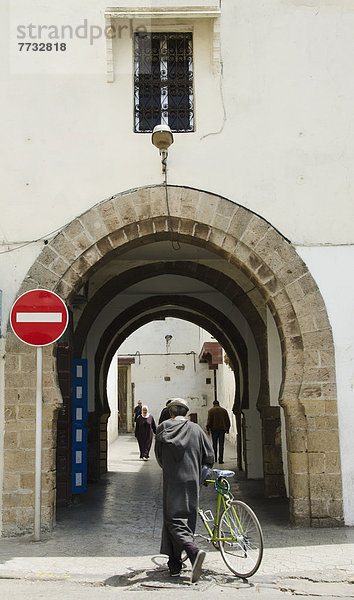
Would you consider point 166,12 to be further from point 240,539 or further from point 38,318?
point 240,539

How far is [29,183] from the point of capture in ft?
22.9

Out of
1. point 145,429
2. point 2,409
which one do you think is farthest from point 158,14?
point 145,429

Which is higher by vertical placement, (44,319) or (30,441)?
(44,319)

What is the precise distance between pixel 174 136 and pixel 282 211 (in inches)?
57.6

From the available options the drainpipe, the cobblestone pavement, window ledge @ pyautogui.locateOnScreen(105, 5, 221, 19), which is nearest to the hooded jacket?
the cobblestone pavement

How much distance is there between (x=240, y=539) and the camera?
16.2 feet

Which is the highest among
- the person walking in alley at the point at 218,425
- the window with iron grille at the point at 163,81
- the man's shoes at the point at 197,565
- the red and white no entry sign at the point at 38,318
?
the window with iron grille at the point at 163,81

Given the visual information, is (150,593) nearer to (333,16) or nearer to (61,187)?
(61,187)

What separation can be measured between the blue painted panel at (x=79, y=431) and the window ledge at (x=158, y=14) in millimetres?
4118

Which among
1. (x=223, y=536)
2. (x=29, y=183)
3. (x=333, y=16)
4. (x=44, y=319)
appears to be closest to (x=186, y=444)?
(x=223, y=536)

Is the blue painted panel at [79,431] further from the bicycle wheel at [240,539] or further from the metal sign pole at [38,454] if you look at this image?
the bicycle wheel at [240,539]

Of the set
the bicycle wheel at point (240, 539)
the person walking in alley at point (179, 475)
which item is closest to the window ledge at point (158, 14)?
the person walking in alley at point (179, 475)

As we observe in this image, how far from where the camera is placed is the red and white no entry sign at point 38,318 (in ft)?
19.9

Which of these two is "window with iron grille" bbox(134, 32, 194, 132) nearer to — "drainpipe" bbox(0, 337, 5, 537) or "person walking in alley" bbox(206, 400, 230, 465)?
"drainpipe" bbox(0, 337, 5, 537)
